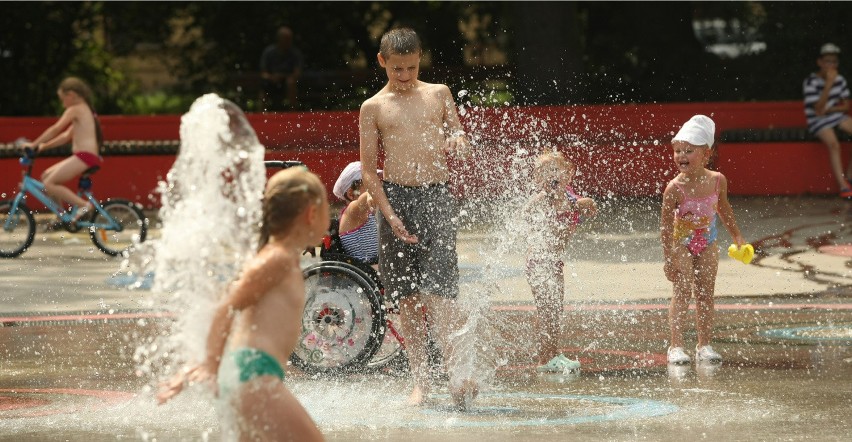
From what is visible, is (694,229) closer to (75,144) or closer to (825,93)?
(75,144)

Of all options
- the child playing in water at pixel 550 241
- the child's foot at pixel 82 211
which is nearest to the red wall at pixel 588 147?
the child's foot at pixel 82 211

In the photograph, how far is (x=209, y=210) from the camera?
478cm

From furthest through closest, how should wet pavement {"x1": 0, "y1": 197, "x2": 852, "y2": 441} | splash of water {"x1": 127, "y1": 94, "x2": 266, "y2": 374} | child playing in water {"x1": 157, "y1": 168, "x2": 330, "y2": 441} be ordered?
1. wet pavement {"x1": 0, "y1": 197, "x2": 852, "y2": 441}
2. splash of water {"x1": 127, "y1": 94, "x2": 266, "y2": 374}
3. child playing in water {"x1": 157, "y1": 168, "x2": 330, "y2": 441}

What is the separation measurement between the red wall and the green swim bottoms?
11.8m

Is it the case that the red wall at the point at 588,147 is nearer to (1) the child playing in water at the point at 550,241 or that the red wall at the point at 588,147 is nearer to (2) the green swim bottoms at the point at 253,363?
(1) the child playing in water at the point at 550,241

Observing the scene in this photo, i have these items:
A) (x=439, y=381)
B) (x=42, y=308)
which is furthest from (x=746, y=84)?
(x=439, y=381)

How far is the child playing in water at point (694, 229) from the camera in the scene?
25.8 ft

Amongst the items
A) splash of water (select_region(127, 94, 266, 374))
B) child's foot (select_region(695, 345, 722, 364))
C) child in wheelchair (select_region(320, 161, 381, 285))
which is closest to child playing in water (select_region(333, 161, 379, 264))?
child in wheelchair (select_region(320, 161, 381, 285))

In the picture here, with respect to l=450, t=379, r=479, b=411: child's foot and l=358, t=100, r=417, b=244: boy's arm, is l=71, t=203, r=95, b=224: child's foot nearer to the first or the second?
l=358, t=100, r=417, b=244: boy's arm

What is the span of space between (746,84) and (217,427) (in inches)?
701

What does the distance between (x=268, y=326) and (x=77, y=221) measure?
957 centimetres

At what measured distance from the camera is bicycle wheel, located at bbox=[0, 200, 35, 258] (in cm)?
1317

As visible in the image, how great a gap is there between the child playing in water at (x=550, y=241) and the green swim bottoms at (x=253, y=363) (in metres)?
3.50

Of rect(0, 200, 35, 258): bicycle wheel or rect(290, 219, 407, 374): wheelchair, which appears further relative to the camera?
rect(0, 200, 35, 258): bicycle wheel
